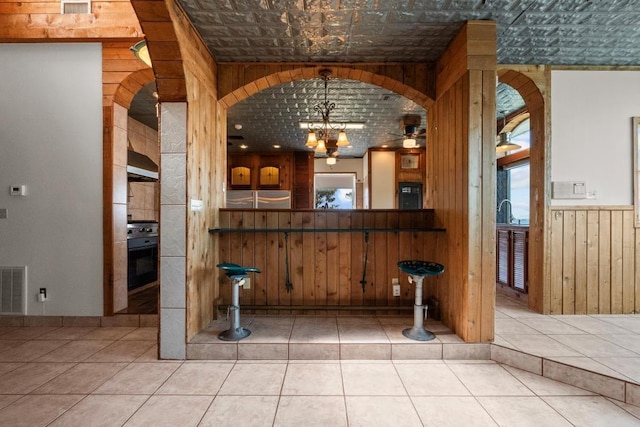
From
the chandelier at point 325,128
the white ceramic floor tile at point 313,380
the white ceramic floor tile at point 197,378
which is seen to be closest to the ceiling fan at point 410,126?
the chandelier at point 325,128

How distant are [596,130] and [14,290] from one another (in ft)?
21.3

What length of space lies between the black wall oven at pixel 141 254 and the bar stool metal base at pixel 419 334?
3.55 meters

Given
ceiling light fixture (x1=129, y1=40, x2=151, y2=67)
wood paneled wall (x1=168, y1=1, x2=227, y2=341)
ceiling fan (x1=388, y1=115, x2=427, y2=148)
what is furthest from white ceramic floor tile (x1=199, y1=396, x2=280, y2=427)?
ceiling fan (x1=388, y1=115, x2=427, y2=148)

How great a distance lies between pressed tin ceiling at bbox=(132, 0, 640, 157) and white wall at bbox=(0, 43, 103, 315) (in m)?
1.72

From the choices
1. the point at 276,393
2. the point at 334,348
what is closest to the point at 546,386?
the point at 334,348

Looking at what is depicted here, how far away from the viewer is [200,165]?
2.81 m

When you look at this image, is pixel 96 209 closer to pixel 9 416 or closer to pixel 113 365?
pixel 113 365

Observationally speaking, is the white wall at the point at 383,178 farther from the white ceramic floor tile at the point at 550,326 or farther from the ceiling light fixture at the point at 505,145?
the white ceramic floor tile at the point at 550,326

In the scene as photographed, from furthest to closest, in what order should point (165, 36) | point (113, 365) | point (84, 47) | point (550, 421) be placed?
point (84, 47), point (113, 365), point (165, 36), point (550, 421)

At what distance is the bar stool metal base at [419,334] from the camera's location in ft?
8.73

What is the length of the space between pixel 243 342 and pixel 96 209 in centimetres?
217

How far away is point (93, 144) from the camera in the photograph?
3.28 metres

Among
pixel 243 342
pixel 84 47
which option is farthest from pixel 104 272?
pixel 84 47

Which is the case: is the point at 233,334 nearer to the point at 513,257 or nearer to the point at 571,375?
the point at 571,375
